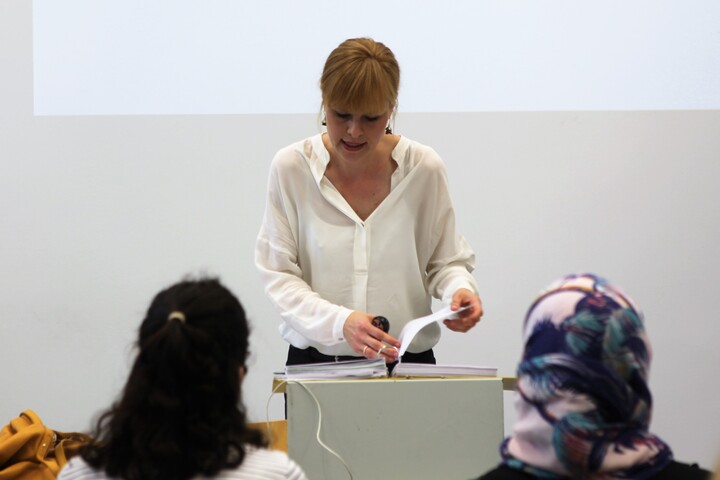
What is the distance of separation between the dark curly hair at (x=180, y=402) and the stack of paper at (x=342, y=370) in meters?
0.55

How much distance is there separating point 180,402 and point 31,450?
1533 millimetres

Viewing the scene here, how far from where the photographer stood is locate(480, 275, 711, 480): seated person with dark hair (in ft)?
4.35

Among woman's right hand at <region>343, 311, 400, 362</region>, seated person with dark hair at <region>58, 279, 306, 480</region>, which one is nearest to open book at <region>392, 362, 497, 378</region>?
woman's right hand at <region>343, 311, 400, 362</region>

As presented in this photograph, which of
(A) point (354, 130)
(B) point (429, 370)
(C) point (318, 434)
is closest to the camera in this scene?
(C) point (318, 434)

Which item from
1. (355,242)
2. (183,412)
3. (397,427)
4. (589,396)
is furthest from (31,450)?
(589,396)

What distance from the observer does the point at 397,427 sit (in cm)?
200

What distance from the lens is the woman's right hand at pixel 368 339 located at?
6.84 ft

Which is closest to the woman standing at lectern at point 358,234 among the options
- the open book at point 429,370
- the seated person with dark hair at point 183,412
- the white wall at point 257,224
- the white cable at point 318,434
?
the open book at point 429,370

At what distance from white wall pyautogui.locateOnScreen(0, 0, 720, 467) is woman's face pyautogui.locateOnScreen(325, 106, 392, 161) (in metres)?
1.43

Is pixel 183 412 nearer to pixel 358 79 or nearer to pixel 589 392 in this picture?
pixel 589 392

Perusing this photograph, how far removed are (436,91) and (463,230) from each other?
55 centimetres

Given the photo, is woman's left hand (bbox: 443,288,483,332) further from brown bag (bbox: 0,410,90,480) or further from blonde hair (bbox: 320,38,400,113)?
brown bag (bbox: 0,410,90,480)

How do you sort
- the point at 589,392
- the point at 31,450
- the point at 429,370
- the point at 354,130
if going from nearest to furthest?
the point at 589,392 < the point at 429,370 < the point at 354,130 < the point at 31,450

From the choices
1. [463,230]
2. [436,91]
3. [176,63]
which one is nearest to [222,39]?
[176,63]
